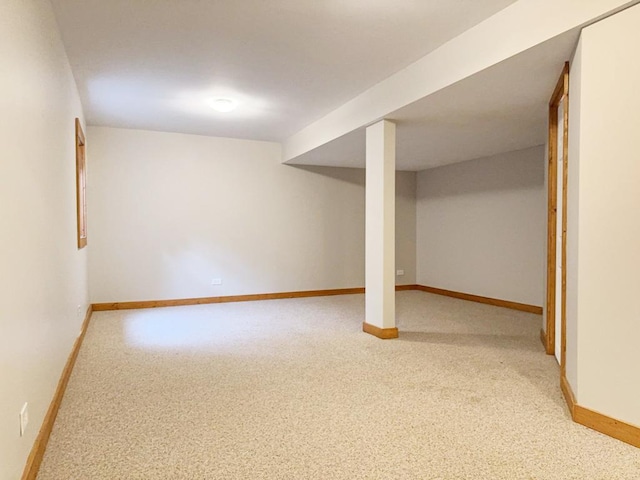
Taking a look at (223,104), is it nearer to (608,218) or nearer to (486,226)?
(608,218)

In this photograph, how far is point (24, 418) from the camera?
1851 mm

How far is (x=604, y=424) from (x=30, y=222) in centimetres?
309

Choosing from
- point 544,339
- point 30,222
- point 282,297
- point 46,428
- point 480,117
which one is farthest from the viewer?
point 282,297

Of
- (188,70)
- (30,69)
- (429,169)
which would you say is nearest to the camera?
(30,69)

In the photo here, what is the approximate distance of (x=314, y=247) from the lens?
752cm

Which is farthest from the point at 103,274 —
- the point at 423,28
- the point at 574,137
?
the point at 574,137

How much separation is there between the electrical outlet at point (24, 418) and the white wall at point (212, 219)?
15.1 ft

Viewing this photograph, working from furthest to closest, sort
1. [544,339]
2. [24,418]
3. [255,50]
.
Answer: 1. [544,339]
2. [255,50]
3. [24,418]

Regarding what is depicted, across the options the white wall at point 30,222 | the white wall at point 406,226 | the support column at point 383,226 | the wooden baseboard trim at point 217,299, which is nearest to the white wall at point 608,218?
the support column at point 383,226

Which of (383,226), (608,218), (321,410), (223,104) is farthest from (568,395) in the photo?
(223,104)

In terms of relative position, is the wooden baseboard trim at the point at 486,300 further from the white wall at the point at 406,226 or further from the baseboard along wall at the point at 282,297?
the white wall at the point at 406,226

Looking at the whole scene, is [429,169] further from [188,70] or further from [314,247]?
[188,70]

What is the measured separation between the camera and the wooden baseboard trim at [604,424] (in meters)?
2.25

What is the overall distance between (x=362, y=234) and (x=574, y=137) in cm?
536
